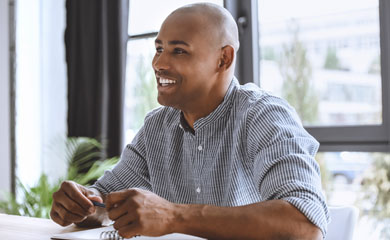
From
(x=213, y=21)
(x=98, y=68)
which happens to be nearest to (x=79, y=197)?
(x=213, y=21)

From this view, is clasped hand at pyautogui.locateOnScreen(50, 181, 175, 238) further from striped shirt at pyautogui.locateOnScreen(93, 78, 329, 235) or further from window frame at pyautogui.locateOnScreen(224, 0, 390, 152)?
window frame at pyautogui.locateOnScreen(224, 0, 390, 152)

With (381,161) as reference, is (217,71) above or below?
above

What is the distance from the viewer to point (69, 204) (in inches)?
55.9

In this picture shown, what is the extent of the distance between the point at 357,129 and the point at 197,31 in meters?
1.43

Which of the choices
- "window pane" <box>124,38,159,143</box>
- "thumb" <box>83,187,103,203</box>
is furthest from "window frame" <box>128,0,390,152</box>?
"thumb" <box>83,187,103,203</box>

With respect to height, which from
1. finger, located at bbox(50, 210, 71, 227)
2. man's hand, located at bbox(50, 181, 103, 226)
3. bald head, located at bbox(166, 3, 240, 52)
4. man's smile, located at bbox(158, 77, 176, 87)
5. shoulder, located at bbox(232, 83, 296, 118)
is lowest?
finger, located at bbox(50, 210, 71, 227)

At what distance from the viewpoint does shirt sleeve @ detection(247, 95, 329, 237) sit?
3.83 feet

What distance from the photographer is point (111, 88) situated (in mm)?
3533

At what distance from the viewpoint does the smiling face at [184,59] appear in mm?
1577

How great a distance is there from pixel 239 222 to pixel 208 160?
532 millimetres

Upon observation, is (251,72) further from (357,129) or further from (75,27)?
(75,27)

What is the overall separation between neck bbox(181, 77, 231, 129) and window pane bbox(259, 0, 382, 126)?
4.22 ft

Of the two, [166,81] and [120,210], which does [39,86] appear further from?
[120,210]

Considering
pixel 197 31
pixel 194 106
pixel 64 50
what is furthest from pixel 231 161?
pixel 64 50
